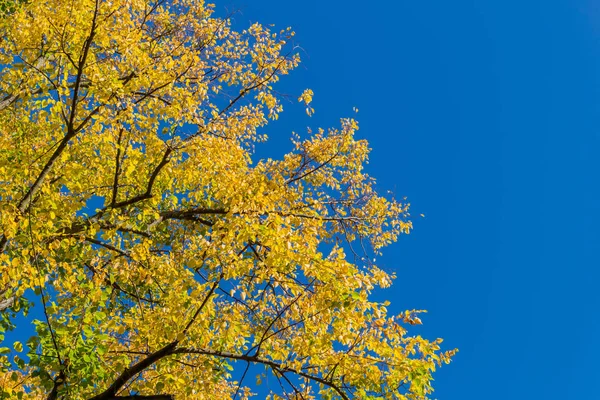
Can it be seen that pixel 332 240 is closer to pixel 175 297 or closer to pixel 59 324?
pixel 175 297

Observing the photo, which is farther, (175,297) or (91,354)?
(175,297)

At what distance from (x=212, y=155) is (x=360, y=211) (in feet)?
15.2

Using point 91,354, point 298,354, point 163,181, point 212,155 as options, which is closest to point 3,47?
point 163,181

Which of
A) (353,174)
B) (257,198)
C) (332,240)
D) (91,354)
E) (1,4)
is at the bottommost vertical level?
(91,354)

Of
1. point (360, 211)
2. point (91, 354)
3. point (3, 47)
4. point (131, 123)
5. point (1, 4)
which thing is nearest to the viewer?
point (91, 354)

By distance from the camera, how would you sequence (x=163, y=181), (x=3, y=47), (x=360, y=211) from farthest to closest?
1. (x=360, y=211)
2. (x=3, y=47)
3. (x=163, y=181)

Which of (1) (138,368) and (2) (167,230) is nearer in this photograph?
(1) (138,368)

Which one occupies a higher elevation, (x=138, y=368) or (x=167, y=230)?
(x=167, y=230)

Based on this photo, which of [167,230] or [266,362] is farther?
[167,230]

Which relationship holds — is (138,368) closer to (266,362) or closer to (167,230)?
(266,362)

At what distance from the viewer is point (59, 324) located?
735 cm

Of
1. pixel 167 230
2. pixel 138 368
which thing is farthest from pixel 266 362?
pixel 167 230

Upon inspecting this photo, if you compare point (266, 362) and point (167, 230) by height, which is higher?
point (167, 230)

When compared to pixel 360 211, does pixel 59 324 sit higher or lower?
lower
